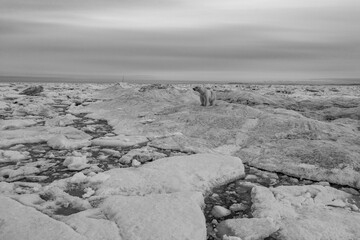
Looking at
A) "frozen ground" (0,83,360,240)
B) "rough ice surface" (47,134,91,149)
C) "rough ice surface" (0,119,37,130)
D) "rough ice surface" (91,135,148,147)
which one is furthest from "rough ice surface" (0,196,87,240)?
"rough ice surface" (0,119,37,130)

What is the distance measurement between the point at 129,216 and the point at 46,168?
2641 mm

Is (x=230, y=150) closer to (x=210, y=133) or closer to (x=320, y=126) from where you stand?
(x=210, y=133)

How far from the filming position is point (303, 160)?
580cm

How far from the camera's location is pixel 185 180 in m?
4.52

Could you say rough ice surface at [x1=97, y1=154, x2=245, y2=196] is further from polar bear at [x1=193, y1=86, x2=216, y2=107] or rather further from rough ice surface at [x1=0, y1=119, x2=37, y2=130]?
polar bear at [x1=193, y1=86, x2=216, y2=107]

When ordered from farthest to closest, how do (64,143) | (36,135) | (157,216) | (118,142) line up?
(36,135) < (118,142) < (64,143) < (157,216)

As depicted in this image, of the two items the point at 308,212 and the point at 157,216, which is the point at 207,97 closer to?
the point at 308,212

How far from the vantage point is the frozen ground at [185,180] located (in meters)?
3.17

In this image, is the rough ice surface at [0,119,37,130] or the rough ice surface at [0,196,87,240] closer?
the rough ice surface at [0,196,87,240]

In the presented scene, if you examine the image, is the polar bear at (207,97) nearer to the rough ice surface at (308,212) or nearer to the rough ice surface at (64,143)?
the rough ice surface at (64,143)

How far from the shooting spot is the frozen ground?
317cm

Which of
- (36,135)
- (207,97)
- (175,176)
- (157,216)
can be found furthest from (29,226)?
(207,97)

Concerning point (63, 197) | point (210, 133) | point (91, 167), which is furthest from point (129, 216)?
point (210, 133)

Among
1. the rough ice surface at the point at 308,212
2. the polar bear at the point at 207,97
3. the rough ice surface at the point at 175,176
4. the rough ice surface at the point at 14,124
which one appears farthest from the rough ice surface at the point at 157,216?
the polar bear at the point at 207,97
